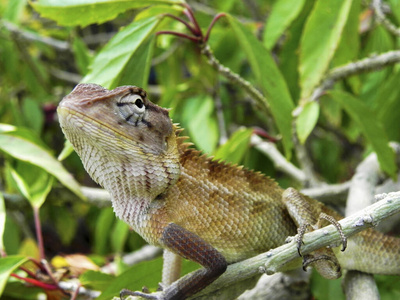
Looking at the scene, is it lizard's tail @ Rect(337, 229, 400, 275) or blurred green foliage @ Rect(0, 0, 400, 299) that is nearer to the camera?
lizard's tail @ Rect(337, 229, 400, 275)

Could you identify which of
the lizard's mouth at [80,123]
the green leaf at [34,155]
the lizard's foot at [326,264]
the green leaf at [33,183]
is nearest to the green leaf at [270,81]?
the lizard's foot at [326,264]

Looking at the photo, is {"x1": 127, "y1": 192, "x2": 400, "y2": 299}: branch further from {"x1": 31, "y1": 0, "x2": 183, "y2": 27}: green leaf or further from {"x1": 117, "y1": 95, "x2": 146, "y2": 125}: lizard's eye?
{"x1": 31, "y1": 0, "x2": 183, "y2": 27}: green leaf

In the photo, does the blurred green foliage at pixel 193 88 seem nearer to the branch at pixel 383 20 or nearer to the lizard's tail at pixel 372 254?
the branch at pixel 383 20

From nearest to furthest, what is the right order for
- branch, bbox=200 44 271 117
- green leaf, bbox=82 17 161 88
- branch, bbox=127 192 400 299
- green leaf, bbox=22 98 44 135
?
1. branch, bbox=127 192 400 299
2. green leaf, bbox=82 17 161 88
3. branch, bbox=200 44 271 117
4. green leaf, bbox=22 98 44 135

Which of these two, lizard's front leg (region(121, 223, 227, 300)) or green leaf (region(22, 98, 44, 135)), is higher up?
lizard's front leg (region(121, 223, 227, 300))

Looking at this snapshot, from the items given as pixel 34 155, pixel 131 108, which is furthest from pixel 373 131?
pixel 34 155

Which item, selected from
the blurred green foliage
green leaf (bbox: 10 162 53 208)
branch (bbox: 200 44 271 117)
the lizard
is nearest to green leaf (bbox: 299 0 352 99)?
the blurred green foliage
